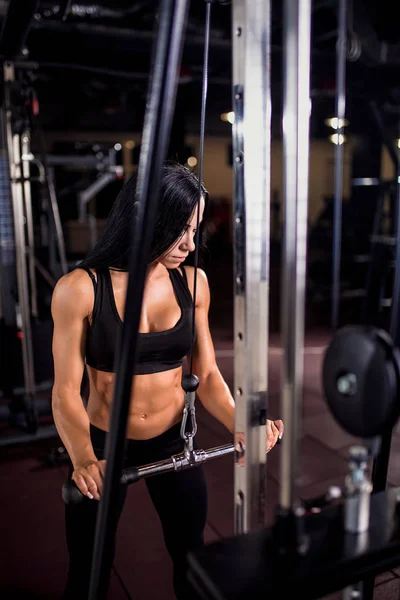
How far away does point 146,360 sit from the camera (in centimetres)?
173

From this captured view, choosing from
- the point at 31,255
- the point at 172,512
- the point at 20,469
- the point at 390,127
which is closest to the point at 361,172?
the point at 390,127

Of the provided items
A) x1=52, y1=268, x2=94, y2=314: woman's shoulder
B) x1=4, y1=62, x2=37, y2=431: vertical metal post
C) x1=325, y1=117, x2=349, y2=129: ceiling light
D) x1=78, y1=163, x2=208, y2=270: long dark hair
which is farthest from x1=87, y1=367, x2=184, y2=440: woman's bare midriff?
x1=4, y1=62, x2=37, y2=431: vertical metal post

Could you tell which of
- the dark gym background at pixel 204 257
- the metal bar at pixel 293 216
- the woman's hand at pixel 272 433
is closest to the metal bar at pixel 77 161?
the dark gym background at pixel 204 257

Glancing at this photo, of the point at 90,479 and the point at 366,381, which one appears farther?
the point at 90,479

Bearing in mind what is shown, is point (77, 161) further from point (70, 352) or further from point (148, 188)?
point (148, 188)

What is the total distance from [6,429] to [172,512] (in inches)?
97.2

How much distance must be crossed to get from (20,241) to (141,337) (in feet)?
6.89

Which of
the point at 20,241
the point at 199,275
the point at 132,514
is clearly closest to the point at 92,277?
the point at 199,275

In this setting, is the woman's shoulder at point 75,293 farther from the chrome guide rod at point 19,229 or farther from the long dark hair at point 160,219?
the chrome guide rod at point 19,229

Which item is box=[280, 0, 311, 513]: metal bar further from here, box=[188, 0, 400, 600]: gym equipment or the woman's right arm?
the woman's right arm

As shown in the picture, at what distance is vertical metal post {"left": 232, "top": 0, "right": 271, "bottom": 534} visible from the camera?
0.89 metres

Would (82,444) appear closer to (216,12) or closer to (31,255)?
(31,255)

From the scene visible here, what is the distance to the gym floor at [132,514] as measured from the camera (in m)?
2.29

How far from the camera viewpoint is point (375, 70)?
5.71 m
